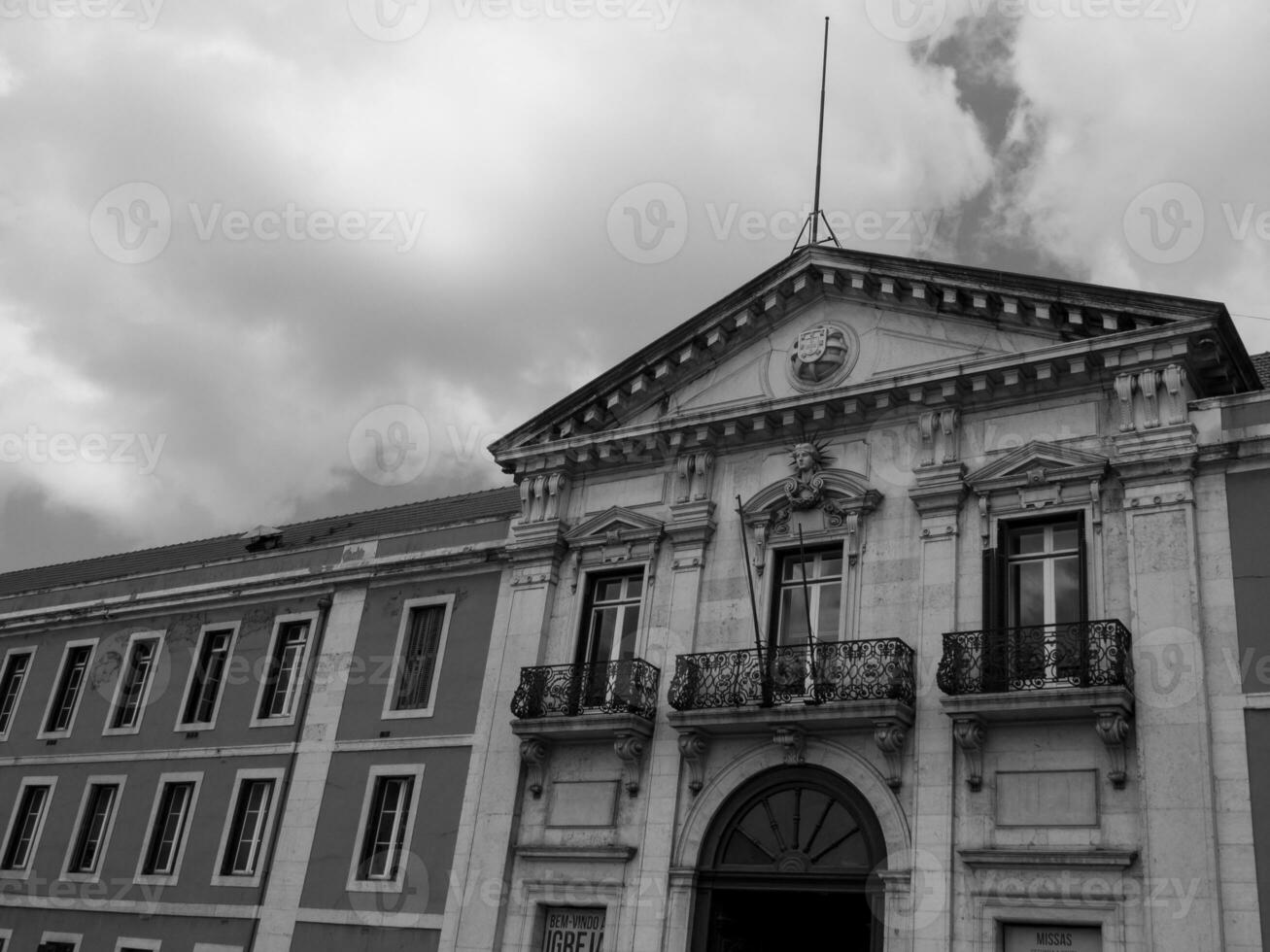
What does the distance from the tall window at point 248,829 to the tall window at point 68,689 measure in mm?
6642

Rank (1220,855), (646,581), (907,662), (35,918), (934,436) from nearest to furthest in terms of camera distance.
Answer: (1220,855)
(907,662)
(934,436)
(646,581)
(35,918)

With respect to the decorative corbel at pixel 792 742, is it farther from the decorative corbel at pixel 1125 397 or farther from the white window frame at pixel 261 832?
the white window frame at pixel 261 832

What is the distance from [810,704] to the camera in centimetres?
1870

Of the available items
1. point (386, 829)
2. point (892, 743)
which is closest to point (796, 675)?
point (892, 743)

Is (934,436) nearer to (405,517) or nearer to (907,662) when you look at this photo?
(907,662)

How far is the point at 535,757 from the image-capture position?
70.2ft

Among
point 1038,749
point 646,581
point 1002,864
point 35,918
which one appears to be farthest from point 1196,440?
point 35,918

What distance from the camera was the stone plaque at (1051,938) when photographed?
16.2 m

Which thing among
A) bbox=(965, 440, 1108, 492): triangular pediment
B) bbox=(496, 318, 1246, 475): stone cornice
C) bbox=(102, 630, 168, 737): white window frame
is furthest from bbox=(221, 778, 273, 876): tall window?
bbox=(965, 440, 1108, 492): triangular pediment

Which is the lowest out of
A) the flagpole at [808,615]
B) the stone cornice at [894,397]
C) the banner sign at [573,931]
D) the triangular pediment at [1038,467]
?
the banner sign at [573,931]

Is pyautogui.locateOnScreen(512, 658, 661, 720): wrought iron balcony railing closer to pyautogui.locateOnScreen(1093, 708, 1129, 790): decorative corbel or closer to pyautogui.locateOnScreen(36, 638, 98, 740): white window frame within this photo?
pyautogui.locateOnScreen(1093, 708, 1129, 790): decorative corbel

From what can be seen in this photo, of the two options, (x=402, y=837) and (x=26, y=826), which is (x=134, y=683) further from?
(x=402, y=837)

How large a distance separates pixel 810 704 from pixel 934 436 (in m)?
4.71

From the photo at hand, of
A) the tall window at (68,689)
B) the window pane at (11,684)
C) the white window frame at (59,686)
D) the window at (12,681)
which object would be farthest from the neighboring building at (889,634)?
the window pane at (11,684)
